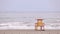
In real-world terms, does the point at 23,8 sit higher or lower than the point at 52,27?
higher

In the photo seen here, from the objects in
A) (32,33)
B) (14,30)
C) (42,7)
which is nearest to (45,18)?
(42,7)

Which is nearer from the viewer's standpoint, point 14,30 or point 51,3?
point 14,30

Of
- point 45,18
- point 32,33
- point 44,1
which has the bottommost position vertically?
point 32,33

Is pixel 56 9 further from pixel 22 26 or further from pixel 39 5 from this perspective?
pixel 22 26

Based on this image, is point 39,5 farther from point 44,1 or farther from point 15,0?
point 15,0

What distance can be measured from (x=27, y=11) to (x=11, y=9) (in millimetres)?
210

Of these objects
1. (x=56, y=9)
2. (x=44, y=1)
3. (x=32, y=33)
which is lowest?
(x=32, y=33)

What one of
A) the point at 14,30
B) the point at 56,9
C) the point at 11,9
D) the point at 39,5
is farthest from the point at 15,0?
the point at 56,9

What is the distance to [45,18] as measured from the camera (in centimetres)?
132

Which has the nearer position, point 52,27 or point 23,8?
point 52,27

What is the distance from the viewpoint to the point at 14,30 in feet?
3.70

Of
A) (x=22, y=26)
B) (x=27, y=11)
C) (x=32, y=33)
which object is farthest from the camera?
(x=27, y=11)

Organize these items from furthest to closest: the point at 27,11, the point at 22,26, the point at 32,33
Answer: the point at 27,11, the point at 22,26, the point at 32,33

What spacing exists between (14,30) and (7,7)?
38 centimetres
